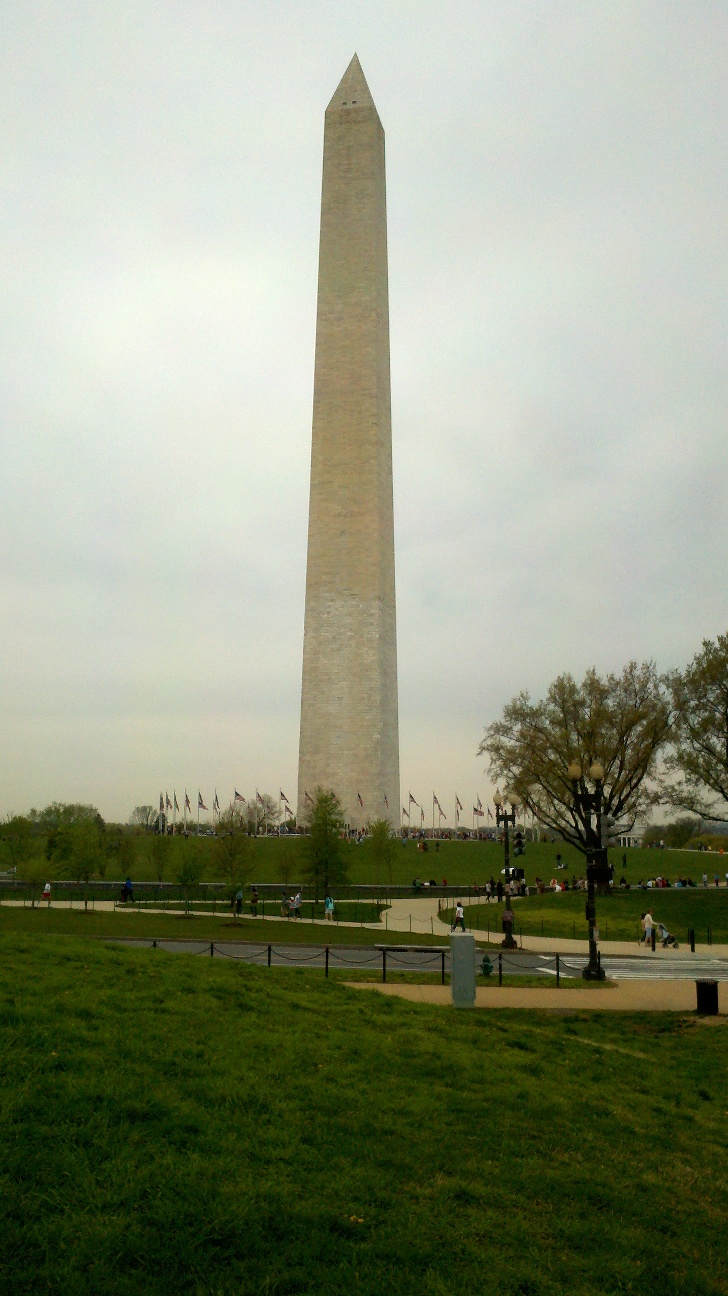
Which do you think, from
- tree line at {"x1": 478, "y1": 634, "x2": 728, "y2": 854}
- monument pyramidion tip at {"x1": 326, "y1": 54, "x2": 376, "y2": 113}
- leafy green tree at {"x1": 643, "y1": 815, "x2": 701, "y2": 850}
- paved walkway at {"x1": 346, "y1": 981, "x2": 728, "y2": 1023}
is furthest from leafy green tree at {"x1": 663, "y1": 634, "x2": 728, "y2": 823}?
leafy green tree at {"x1": 643, "y1": 815, "x2": 701, "y2": 850}

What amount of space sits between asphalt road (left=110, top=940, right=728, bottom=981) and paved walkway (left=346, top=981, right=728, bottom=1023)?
106 inches

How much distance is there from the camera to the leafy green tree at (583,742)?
47625mm

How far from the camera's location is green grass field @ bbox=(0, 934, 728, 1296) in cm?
605

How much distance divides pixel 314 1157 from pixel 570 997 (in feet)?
46.8

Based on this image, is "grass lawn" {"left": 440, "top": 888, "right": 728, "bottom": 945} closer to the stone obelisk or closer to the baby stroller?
the baby stroller

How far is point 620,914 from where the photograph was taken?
42.6 metres

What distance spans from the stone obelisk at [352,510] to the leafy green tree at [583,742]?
20424 mm

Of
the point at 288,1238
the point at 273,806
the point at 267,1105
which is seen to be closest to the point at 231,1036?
the point at 267,1105

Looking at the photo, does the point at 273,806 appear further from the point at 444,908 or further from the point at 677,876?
the point at 444,908

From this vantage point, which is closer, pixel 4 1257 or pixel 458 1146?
pixel 4 1257

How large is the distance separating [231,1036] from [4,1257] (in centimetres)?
461

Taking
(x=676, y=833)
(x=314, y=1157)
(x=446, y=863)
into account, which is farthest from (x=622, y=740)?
(x=676, y=833)

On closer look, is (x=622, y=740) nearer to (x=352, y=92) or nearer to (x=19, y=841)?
(x=19, y=841)

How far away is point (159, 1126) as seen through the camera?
7520mm
